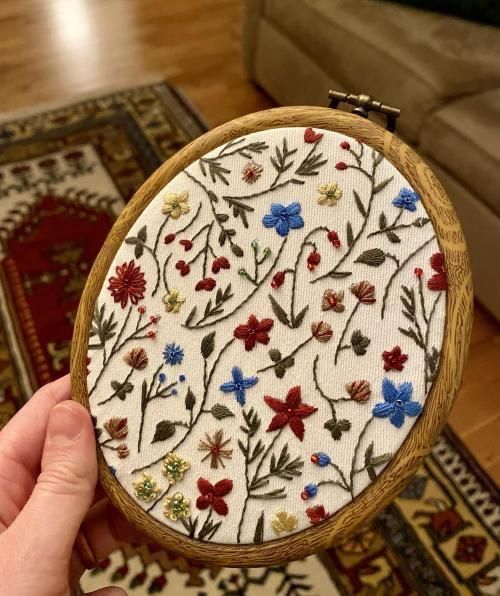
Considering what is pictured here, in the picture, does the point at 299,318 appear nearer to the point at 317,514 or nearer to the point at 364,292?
the point at 364,292

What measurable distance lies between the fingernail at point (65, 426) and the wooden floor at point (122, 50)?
4.69 ft

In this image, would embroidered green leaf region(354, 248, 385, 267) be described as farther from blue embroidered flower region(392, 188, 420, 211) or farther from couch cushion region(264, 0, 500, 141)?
couch cushion region(264, 0, 500, 141)

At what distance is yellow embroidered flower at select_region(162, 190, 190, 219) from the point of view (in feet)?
2.14

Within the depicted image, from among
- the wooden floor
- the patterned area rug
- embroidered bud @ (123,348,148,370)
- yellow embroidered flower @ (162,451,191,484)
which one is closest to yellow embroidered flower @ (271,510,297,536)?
yellow embroidered flower @ (162,451,191,484)

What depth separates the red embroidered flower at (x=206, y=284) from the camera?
63cm

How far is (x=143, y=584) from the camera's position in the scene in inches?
40.8

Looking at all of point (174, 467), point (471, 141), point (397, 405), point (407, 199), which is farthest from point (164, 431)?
point (471, 141)


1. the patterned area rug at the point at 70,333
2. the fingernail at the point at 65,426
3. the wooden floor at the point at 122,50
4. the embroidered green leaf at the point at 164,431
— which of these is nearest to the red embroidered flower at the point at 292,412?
the embroidered green leaf at the point at 164,431

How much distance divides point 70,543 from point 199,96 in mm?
1663

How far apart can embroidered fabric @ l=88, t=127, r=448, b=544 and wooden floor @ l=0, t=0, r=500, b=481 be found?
1321mm

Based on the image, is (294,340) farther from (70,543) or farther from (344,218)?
(70,543)

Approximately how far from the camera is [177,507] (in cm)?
59

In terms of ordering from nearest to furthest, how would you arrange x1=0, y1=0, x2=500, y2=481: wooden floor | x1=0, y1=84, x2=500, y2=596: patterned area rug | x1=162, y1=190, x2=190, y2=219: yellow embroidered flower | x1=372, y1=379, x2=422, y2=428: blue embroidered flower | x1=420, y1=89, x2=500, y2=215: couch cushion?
x1=372, y1=379, x2=422, y2=428: blue embroidered flower, x1=162, y1=190, x2=190, y2=219: yellow embroidered flower, x1=0, y1=84, x2=500, y2=596: patterned area rug, x1=420, y1=89, x2=500, y2=215: couch cushion, x1=0, y1=0, x2=500, y2=481: wooden floor

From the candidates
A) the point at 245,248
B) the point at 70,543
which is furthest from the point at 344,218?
the point at 70,543
